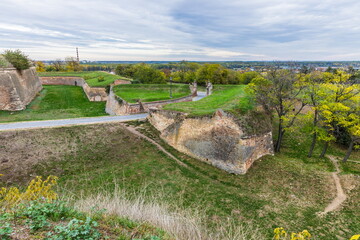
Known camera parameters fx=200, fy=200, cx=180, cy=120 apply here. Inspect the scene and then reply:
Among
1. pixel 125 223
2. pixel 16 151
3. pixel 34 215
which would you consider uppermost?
pixel 34 215

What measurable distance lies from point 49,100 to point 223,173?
2747cm

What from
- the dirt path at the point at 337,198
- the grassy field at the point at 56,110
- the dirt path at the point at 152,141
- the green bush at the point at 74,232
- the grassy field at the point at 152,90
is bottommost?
the dirt path at the point at 337,198

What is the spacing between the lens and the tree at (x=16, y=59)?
79.5 ft

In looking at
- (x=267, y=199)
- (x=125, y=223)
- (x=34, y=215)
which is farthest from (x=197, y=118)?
(x=34, y=215)

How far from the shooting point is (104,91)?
30.0 metres

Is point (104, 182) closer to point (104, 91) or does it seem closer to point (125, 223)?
point (125, 223)

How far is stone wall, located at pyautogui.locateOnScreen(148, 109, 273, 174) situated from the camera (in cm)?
1204

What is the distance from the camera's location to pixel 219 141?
12.7 metres

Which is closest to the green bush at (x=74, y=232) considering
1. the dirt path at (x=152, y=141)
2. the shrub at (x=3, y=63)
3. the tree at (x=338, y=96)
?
the dirt path at (x=152, y=141)

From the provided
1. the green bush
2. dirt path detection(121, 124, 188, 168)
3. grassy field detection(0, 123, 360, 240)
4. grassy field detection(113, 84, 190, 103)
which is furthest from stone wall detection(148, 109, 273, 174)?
grassy field detection(113, 84, 190, 103)

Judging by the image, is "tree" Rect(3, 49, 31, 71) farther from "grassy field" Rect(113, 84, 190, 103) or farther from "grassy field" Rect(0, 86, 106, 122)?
"grassy field" Rect(113, 84, 190, 103)

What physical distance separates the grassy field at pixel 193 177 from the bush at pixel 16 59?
1591 centimetres

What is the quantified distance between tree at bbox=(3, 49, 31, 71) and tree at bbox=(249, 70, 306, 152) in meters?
27.3

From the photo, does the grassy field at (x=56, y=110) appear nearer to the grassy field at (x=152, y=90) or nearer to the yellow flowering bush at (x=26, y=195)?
the grassy field at (x=152, y=90)
